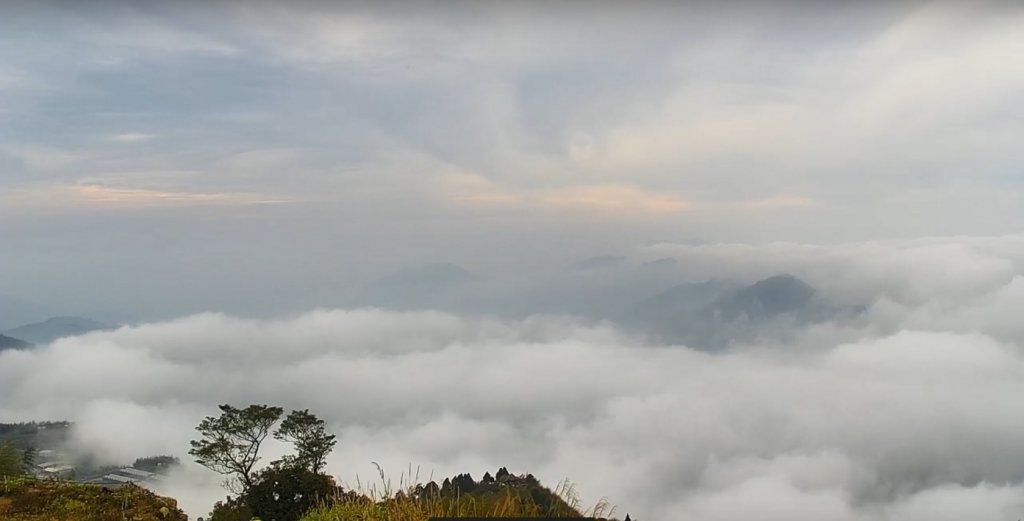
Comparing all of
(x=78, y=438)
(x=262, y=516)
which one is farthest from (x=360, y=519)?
(x=78, y=438)

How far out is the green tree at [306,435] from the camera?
32.8 feet

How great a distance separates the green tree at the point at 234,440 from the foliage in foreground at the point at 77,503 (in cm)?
421

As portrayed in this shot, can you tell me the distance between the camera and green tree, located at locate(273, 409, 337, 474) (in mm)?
9999

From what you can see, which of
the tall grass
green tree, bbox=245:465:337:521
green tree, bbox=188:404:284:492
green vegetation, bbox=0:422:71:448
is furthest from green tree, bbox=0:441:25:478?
green vegetation, bbox=0:422:71:448

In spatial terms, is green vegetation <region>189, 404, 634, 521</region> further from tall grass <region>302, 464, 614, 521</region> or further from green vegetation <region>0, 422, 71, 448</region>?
green vegetation <region>0, 422, 71, 448</region>

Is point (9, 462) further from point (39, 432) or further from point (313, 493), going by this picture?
point (39, 432)

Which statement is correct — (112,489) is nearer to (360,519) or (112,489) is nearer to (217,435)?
(360,519)

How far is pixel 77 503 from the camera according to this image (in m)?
5.55

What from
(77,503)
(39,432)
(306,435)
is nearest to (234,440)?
(306,435)

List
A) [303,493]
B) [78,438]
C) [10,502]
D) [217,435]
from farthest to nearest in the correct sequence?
[78,438], [217,435], [303,493], [10,502]

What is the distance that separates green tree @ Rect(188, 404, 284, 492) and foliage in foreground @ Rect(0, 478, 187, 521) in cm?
421

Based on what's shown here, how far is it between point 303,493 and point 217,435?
4.72m

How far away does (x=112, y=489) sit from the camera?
5.98 m

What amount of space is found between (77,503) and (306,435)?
4.91 metres
